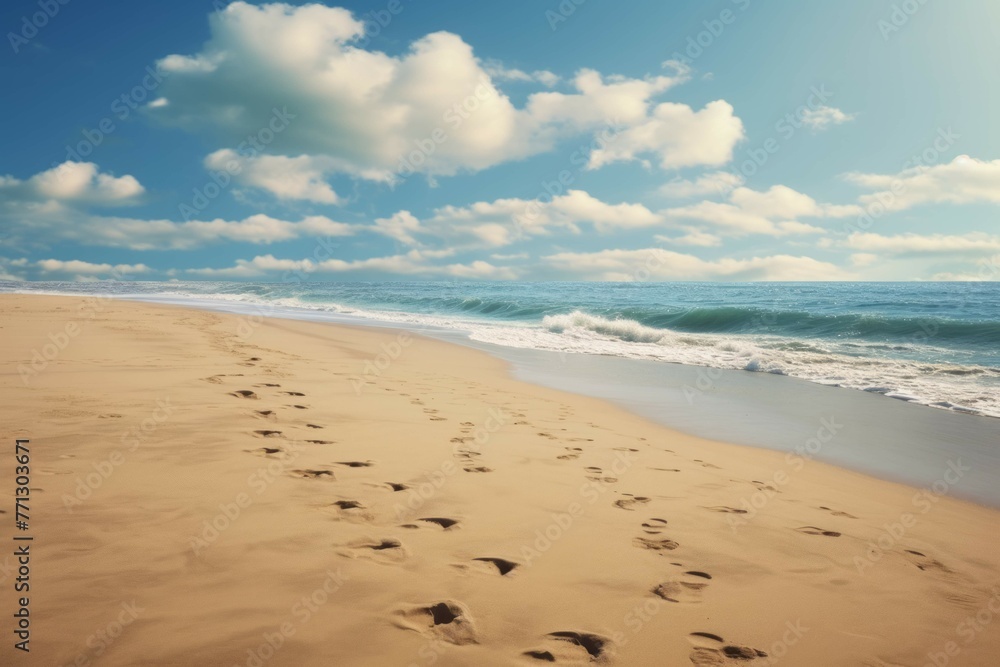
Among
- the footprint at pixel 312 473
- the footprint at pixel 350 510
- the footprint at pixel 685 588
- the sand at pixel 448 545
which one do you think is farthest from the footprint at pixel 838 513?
the footprint at pixel 312 473

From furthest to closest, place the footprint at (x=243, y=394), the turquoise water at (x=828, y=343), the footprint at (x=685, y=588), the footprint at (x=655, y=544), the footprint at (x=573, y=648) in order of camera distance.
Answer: the turquoise water at (x=828, y=343) → the footprint at (x=243, y=394) → the footprint at (x=655, y=544) → the footprint at (x=685, y=588) → the footprint at (x=573, y=648)

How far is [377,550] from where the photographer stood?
2.82 m

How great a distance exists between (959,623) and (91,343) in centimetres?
1244

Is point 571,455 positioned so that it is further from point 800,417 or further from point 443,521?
point 800,417

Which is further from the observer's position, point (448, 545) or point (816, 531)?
point (816, 531)

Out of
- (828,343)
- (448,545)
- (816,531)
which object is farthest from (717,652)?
(828,343)

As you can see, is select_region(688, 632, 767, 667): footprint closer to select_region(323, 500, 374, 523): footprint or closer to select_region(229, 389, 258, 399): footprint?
select_region(323, 500, 374, 523): footprint

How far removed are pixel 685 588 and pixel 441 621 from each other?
139 centimetres

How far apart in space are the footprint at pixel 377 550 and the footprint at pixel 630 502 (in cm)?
177

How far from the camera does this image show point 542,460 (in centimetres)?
479

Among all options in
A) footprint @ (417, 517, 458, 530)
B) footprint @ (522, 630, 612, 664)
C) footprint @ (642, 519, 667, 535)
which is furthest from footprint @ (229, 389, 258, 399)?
footprint @ (522, 630, 612, 664)

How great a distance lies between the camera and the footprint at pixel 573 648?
2.13m

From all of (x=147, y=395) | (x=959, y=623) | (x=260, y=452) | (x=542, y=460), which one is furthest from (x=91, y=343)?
(x=959, y=623)

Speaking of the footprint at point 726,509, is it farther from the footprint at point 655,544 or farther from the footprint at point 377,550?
the footprint at point 377,550
